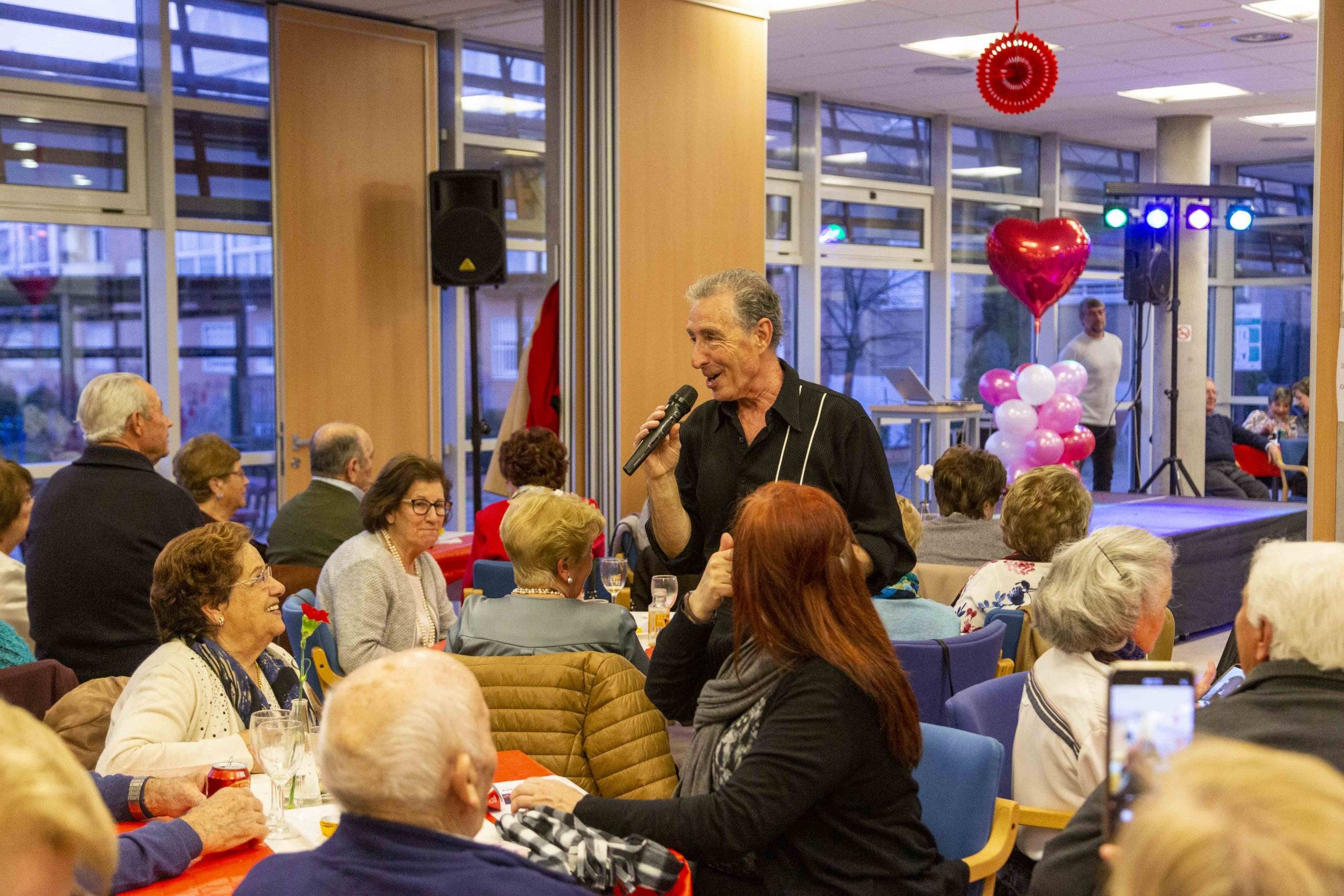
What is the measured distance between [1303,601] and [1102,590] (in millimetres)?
775

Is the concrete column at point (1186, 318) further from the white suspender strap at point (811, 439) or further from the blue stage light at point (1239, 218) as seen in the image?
the white suspender strap at point (811, 439)

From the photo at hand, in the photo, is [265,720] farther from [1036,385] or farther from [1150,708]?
[1036,385]

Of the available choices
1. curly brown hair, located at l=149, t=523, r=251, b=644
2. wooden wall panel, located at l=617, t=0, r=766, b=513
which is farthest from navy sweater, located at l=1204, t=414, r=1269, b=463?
curly brown hair, located at l=149, t=523, r=251, b=644

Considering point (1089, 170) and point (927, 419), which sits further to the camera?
point (1089, 170)

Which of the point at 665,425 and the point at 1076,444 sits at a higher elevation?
the point at 665,425

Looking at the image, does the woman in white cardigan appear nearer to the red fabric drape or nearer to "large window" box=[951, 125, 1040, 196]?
the red fabric drape

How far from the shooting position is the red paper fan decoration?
639cm

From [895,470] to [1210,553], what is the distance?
462cm

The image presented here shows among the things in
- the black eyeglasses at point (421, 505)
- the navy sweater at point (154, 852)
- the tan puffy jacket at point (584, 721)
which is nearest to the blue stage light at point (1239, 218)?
the black eyeglasses at point (421, 505)

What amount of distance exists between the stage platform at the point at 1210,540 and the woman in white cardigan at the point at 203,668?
5.26 meters

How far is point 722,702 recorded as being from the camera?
2.36m

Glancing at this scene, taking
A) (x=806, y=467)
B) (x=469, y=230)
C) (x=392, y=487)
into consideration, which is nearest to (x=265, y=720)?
(x=806, y=467)

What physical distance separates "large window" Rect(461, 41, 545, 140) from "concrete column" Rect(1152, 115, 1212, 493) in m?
5.55

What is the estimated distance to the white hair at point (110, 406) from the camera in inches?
167
